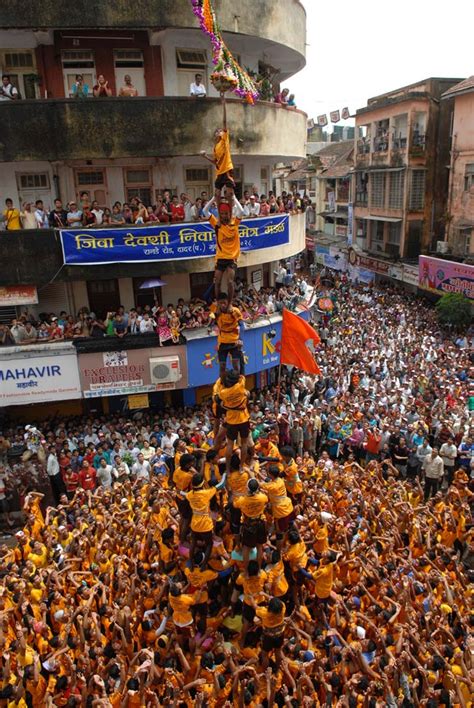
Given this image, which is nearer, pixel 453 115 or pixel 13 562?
pixel 13 562

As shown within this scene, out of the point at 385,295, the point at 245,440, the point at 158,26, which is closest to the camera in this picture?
the point at 245,440

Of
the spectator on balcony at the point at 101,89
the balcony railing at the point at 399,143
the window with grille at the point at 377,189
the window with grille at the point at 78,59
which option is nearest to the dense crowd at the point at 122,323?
the spectator on balcony at the point at 101,89

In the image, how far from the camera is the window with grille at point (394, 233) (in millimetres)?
33875

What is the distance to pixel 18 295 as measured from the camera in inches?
628

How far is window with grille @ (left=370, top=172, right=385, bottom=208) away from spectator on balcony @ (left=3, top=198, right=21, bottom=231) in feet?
81.0

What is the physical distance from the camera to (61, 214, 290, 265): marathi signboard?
1546 centimetres

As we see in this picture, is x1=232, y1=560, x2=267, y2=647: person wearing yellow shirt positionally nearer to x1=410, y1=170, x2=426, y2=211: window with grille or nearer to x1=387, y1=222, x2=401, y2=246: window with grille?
x1=410, y1=170, x2=426, y2=211: window with grille

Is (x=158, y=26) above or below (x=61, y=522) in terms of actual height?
above

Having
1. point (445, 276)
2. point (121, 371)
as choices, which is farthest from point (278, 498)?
point (445, 276)

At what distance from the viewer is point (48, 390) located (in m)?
15.7

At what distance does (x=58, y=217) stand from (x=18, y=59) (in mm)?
4867

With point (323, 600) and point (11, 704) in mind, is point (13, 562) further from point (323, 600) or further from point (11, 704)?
point (323, 600)

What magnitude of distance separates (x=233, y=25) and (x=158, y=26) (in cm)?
236

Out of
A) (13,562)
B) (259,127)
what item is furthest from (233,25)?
(13,562)
